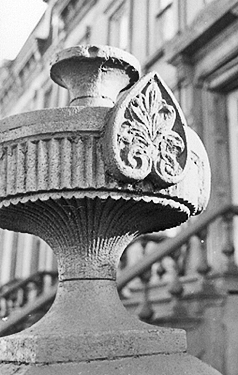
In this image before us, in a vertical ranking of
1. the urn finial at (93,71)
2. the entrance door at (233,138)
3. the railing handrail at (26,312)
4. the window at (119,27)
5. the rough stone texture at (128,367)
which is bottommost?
the rough stone texture at (128,367)

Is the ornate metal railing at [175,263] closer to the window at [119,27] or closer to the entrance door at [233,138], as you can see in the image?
the entrance door at [233,138]

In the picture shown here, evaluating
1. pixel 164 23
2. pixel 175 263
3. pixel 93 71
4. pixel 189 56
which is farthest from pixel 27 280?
pixel 93 71

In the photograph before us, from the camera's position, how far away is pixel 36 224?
89.2 inches

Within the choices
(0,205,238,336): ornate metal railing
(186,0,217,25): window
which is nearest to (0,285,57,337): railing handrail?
(0,205,238,336): ornate metal railing

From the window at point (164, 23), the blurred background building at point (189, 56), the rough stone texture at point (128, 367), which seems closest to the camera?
the rough stone texture at point (128, 367)

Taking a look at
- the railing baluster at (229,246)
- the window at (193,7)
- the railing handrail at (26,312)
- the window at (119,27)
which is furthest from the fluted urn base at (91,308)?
the window at (119,27)

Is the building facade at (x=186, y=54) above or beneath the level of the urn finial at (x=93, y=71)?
above

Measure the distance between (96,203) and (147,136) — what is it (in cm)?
32

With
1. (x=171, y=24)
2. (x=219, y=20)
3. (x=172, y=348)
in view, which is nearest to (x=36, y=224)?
(x=172, y=348)

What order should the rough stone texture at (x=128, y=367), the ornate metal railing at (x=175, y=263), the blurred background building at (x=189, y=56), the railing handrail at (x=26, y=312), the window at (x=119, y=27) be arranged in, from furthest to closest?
the window at (x=119, y=27)
the blurred background building at (x=189, y=56)
the railing handrail at (x=26, y=312)
the ornate metal railing at (x=175, y=263)
the rough stone texture at (x=128, y=367)

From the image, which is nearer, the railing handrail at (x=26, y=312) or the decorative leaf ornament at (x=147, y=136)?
the decorative leaf ornament at (x=147, y=136)

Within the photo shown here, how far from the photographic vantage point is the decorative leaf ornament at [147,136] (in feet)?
6.34

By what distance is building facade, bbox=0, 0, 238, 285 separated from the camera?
7879 mm

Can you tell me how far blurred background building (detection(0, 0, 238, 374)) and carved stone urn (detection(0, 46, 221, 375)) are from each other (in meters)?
3.15
